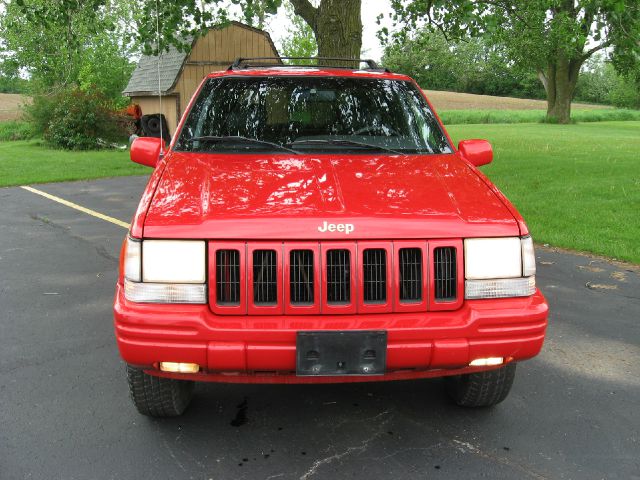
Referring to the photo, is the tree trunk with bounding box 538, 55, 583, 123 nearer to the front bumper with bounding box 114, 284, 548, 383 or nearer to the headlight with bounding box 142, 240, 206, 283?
the front bumper with bounding box 114, 284, 548, 383

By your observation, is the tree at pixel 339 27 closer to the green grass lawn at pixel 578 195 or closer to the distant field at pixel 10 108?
the green grass lawn at pixel 578 195

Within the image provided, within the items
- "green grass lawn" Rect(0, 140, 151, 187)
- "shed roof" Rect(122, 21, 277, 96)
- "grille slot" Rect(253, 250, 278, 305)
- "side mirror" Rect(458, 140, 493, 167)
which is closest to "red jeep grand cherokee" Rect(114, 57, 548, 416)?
Answer: "grille slot" Rect(253, 250, 278, 305)

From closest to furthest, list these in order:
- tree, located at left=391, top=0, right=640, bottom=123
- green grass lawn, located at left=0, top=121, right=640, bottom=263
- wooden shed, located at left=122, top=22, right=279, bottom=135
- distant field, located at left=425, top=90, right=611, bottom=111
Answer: green grass lawn, located at left=0, top=121, right=640, bottom=263, tree, located at left=391, top=0, right=640, bottom=123, wooden shed, located at left=122, top=22, right=279, bottom=135, distant field, located at left=425, top=90, right=611, bottom=111

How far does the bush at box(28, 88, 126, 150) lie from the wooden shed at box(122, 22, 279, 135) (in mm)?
A: 3188

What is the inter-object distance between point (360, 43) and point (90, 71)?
2087 centimetres

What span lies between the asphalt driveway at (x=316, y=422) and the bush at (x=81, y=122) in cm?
1769

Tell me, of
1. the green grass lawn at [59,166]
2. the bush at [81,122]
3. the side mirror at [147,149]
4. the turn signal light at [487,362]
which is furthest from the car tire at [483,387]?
the bush at [81,122]

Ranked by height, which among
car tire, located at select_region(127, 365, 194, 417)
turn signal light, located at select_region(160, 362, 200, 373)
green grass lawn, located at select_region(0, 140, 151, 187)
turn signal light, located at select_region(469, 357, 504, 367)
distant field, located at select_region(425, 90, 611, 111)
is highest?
distant field, located at select_region(425, 90, 611, 111)

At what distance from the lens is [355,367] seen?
8.63 ft

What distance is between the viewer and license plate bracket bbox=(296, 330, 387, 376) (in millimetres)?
2594

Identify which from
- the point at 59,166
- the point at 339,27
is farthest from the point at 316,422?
the point at 59,166

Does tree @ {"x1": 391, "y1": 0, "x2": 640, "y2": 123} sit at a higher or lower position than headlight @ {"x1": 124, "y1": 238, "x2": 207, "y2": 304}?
higher

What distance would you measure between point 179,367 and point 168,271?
416mm

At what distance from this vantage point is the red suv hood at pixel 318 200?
105 inches
